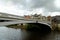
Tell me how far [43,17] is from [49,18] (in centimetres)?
81

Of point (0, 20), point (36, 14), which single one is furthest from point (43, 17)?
point (0, 20)

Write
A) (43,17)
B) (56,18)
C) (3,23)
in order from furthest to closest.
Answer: (56,18) → (43,17) → (3,23)

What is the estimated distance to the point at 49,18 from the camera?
60.2ft

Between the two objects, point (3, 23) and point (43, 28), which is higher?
point (3, 23)

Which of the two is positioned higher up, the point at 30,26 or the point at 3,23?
the point at 3,23

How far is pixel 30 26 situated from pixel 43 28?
143 centimetres

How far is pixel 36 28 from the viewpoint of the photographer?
1823 centimetres

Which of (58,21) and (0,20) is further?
(58,21)

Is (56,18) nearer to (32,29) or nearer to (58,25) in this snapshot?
(58,25)

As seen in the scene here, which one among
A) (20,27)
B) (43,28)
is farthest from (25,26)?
(43,28)

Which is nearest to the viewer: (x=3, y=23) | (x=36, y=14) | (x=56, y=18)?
(x=3, y=23)

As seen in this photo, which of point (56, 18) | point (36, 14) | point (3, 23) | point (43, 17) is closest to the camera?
point (3, 23)

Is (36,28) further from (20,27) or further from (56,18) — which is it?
(56,18)

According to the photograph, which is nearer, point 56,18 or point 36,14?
point 36,14
